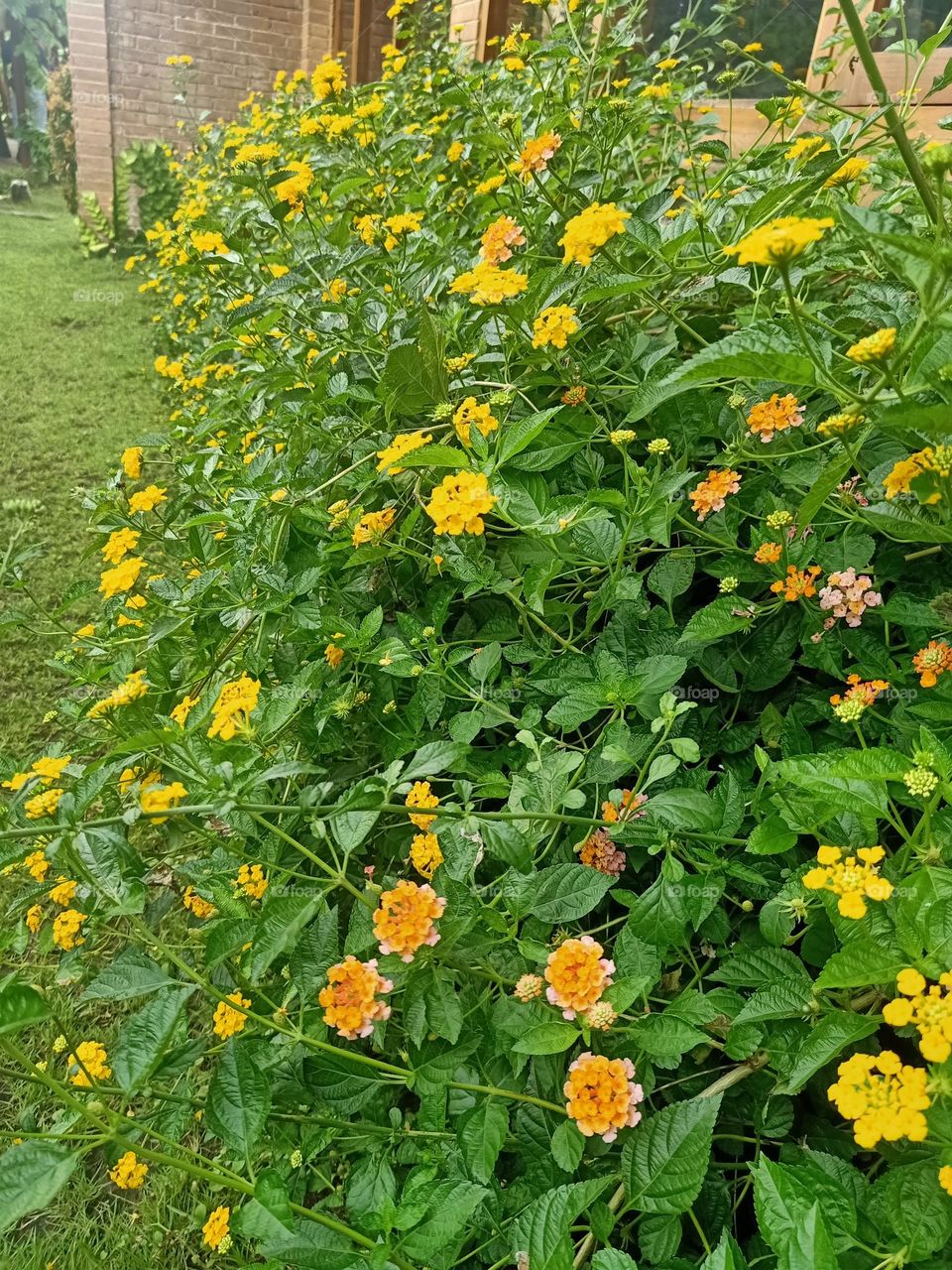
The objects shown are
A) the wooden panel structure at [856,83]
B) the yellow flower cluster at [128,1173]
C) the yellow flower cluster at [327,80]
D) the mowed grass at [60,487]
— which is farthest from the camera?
the wooden panel structure at [856,83]

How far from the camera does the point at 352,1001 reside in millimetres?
862

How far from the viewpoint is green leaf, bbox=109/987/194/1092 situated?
73 cm

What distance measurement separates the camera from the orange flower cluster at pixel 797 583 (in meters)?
1.02

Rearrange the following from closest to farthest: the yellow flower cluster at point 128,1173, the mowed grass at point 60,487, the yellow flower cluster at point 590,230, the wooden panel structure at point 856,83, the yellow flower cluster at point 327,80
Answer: the yellow flower cluster at point 590,230, the yellow flower cluster at point 128,1173, the mowed grass at point 60,487, the yellow flower cluster at point 327,80, the wooden panel structure at point 856,83

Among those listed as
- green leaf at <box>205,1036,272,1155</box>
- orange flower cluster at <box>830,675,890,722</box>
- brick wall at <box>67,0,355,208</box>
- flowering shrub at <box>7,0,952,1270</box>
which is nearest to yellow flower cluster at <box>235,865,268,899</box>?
flowering shrub at <box>7,0,952,1270</box>

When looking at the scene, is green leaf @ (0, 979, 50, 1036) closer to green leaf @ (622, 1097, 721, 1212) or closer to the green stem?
green leaf @ (622, 1097, 721, 1212)

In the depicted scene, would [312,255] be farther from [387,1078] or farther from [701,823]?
[387,1078]

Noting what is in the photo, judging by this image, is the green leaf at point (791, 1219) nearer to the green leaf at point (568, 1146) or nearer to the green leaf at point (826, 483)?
the green leaf at point (568, 1146)

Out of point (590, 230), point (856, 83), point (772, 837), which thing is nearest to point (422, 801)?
point (772, 837)

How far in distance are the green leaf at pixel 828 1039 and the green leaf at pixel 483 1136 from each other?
0.30 m

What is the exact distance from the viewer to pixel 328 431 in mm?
1460

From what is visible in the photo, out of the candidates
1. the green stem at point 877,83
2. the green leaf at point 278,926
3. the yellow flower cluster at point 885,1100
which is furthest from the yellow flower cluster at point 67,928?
the green stem at point 877,83

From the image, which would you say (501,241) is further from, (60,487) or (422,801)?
(60,487)

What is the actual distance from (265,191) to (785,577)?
1.21 meters
